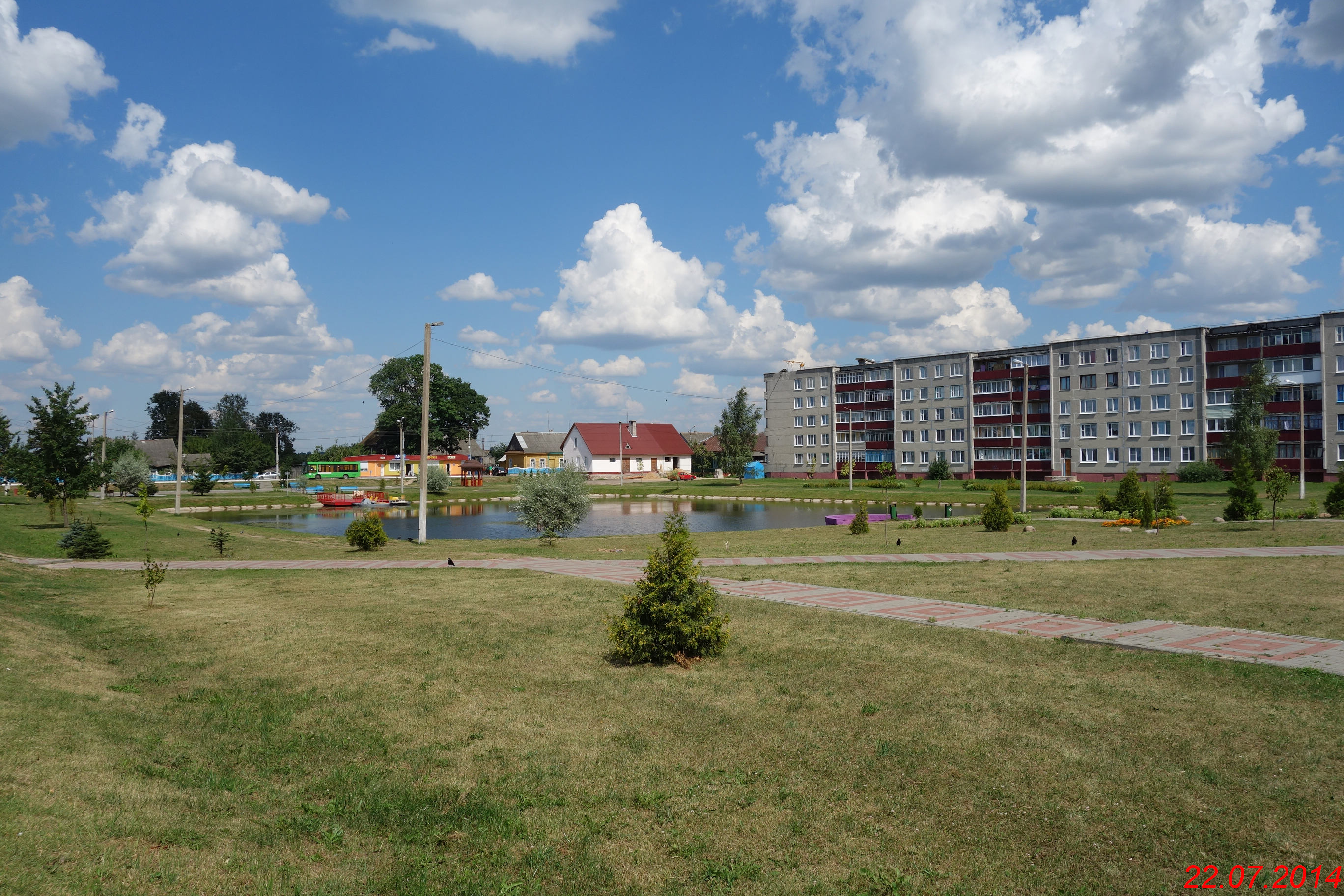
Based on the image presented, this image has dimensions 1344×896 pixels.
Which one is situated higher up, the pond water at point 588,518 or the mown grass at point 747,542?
the mown grass at point 747,542

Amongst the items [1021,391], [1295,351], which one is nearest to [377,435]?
[1021,391]

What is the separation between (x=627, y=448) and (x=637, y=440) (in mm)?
3480

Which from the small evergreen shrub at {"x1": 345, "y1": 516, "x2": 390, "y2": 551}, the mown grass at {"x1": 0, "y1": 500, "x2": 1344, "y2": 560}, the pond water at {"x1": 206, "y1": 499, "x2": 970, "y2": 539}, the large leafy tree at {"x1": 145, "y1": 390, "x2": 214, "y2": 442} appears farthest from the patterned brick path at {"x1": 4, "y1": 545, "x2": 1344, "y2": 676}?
the large leafy tree at {"x1": 145, "y1": 390, "x2": 214, "y2": 442}

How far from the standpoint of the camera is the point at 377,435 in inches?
5221

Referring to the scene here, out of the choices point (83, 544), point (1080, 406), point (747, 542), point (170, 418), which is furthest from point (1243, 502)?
point (170, 418)

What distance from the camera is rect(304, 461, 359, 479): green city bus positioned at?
4611 inches

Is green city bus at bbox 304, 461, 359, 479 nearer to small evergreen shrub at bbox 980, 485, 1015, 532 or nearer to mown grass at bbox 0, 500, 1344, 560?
mown grass at bbox 0, 500, 1344, 560

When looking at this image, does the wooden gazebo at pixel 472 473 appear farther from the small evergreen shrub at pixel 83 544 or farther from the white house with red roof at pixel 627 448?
the small evergreen shrub at pixel 83 544

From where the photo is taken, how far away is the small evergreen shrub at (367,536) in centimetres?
2584

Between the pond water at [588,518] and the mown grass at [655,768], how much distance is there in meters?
26.5

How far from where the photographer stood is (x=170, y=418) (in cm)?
14588

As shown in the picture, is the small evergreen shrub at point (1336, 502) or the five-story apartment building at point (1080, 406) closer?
the small evergreen shrub at point (1336, 502)

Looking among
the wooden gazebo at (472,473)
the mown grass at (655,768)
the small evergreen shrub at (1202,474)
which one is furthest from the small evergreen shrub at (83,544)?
the small evergreen shrub at (1202,474)

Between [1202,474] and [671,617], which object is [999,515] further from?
[1202,474]
